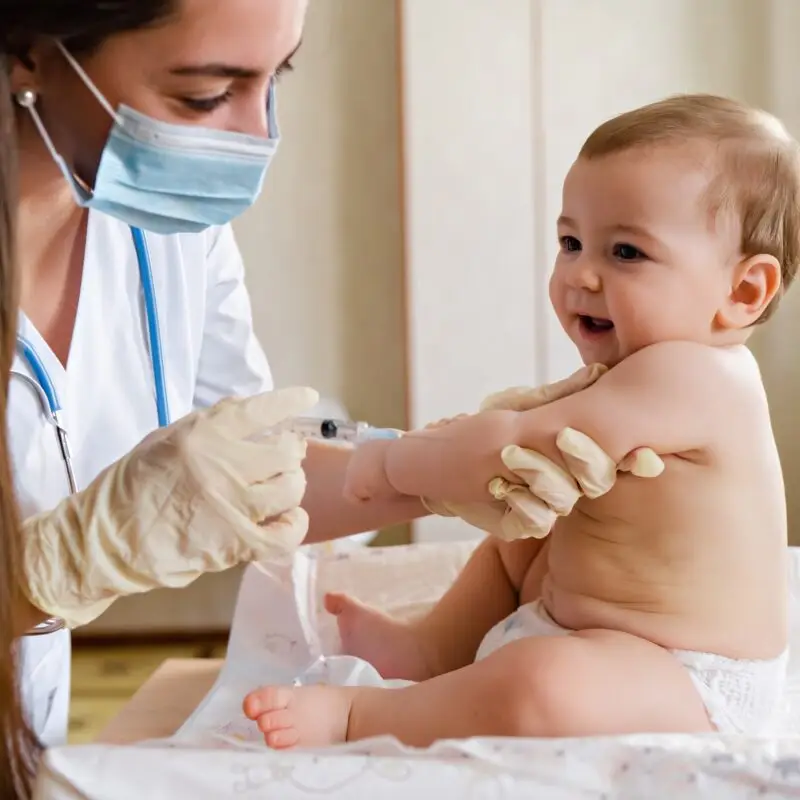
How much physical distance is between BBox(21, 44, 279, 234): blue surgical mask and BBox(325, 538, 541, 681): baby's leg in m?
0.49

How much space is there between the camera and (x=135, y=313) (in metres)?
1.22

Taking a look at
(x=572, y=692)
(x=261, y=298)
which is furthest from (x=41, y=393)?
(x=261, y=298)

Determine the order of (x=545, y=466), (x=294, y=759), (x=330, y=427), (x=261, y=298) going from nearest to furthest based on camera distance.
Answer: (x=294, y=759) → (x=545, y=466) → (x=330, y=427) → (x=261, y=298)

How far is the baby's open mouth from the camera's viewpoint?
1.00 meters

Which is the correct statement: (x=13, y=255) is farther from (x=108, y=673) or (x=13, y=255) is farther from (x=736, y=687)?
(x=108, y=673)

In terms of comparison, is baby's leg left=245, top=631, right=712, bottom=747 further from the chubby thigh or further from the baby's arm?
the baby's arm

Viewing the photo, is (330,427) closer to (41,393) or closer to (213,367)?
(213,367)

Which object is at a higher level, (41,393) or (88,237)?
(88,237)

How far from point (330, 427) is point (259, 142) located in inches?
17.2

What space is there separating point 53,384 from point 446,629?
51cm

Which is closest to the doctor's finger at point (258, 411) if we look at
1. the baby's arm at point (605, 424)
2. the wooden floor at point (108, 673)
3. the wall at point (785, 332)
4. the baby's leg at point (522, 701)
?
the baby's arm at point (605, 424)

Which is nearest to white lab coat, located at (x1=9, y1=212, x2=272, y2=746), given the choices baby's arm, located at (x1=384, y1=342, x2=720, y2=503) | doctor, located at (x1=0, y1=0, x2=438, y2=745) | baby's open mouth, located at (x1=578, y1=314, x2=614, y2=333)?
doctor, located at (x1=0, y1=0, x2=438, y2=745)

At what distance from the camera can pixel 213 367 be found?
1.39 meters

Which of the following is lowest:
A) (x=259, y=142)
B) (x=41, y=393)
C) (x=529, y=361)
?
(x=529, y=361)
